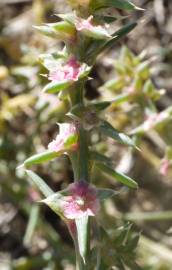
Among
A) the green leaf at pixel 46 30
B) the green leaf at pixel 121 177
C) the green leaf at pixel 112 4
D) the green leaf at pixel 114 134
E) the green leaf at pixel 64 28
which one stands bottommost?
the green leaf at pixel 121 177

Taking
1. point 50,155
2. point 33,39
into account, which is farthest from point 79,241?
point 33,39

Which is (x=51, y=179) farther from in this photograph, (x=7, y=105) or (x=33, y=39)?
(x=33, y=39)

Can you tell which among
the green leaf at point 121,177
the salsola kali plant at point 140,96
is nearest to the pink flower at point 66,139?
the green leaf at point 121,177

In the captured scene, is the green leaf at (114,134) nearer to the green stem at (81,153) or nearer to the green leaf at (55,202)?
the green stem at (81,153)

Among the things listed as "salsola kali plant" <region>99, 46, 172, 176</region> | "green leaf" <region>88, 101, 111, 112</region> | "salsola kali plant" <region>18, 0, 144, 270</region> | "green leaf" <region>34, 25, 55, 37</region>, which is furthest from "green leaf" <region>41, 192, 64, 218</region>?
"salsola kali plant" <region>99, 46, 172, 176</region>

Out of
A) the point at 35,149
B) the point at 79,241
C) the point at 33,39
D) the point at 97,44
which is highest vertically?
the point at 97,44

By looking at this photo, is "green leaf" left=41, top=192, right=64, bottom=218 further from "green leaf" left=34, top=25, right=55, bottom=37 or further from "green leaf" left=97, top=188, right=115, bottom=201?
"green leaf" left=34, top=25, right=55, bottom=37
